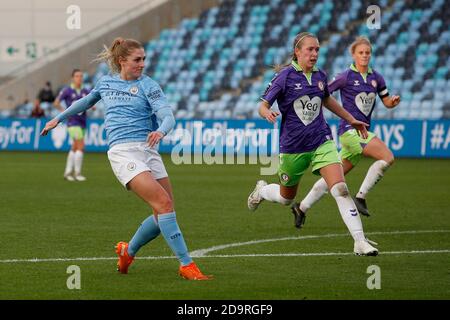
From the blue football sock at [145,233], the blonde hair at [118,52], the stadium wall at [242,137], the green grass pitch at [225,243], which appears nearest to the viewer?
the green grass pitch at [225,243]

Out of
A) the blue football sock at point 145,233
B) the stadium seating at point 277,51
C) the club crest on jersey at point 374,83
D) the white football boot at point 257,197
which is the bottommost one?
the blue football sock at point 145,233

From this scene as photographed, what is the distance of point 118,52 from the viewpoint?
9.30 meters

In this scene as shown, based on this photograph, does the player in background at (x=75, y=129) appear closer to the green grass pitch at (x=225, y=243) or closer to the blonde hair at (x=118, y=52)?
the green grass pitch at (x=225, y=243)

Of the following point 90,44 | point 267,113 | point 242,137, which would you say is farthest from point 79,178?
point 90,44

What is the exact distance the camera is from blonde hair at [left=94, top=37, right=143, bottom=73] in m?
9.23

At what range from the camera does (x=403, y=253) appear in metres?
11.0

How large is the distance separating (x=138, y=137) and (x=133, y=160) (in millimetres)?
230

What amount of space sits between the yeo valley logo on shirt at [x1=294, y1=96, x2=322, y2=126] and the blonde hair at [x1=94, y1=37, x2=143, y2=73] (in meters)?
2.39

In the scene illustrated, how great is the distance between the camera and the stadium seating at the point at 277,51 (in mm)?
33281

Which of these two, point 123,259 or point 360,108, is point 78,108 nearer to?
point 123,259

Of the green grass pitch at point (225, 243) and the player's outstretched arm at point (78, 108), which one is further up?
the player's outstretched arm at point (78, 108)

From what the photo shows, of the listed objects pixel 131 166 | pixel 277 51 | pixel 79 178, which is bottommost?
pixel 79 178

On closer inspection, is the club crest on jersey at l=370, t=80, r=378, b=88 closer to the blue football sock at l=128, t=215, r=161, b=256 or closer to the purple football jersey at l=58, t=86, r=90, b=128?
the blue football sock at l=128, t=215, r=161, b=256

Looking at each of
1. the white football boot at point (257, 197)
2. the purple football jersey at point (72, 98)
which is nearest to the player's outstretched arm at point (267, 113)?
the white football boot at point (257, 197)
